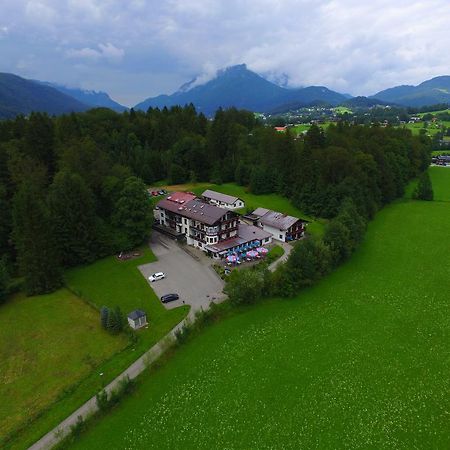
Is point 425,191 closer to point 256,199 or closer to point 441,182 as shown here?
point 441,182

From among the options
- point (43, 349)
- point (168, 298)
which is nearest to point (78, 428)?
point (43, 349)

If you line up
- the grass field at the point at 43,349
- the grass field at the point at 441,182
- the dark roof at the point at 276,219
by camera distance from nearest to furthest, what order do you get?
the grass field at the point at 43,349 < the dark roof at the point at 276,219 < the grass field at the point at 441,182

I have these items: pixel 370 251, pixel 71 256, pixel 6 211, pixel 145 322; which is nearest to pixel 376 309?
pixel 370 251

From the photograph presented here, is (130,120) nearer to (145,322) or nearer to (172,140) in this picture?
(172,140)

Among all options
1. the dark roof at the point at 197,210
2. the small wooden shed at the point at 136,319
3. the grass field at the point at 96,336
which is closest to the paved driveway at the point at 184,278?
the grass field at the point at 96,336

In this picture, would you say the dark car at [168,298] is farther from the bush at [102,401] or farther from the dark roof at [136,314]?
the bush at [102,401]

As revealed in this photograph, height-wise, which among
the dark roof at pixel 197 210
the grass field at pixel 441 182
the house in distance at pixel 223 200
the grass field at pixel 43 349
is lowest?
the grass field at pixel 441 182
